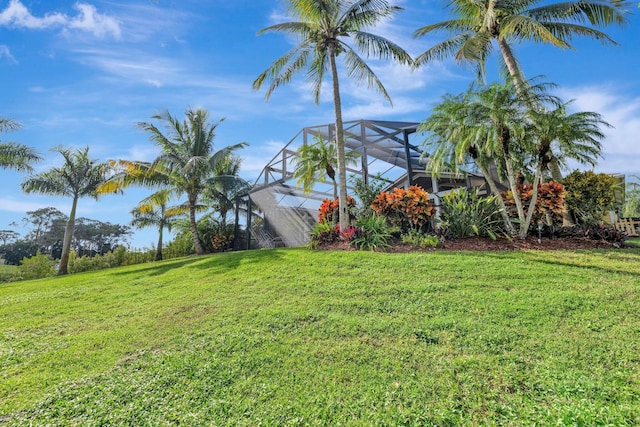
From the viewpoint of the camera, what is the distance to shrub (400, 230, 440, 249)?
8.16 meters

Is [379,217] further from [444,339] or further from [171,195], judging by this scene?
[171,195]

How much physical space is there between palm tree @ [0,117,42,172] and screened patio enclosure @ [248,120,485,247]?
10.5 metres

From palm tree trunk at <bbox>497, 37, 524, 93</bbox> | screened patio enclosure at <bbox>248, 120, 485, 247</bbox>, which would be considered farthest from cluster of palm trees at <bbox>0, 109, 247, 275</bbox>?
palm tree trunk at <bbox>497, 37, 524, 93</bbox>

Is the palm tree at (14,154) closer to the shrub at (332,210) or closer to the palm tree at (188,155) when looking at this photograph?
the palm tree at (188,155)

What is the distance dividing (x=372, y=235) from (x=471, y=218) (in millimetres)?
2722

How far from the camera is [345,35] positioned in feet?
33.2

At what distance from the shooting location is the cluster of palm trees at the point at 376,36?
956cm

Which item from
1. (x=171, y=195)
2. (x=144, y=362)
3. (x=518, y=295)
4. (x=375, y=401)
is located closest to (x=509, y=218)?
(x=518, y=295)

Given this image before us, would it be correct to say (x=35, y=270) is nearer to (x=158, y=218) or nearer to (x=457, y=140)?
(x=158, y=218)

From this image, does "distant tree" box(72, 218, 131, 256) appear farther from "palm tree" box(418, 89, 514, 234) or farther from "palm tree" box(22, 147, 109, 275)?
"palm tree" box(418, 89, 514, 234)

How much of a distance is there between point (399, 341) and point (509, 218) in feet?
22.7

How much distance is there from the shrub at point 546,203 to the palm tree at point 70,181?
1965 centimetres

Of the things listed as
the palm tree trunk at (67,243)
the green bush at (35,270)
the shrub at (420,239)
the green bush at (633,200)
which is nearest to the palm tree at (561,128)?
the shrub at (420,239)

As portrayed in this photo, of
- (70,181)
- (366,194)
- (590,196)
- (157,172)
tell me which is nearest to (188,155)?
(157,172)
